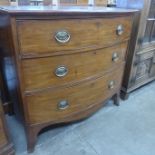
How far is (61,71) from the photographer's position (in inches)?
40.3

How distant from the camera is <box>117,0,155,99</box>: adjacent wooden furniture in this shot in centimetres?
144

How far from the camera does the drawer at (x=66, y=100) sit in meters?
1.04

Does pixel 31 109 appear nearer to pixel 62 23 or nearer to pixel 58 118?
pixel 58 118

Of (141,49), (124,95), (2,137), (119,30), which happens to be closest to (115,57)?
(119,30)

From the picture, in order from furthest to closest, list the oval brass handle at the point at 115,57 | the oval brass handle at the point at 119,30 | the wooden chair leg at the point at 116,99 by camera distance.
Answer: the wooden chair leg at the point at 116,99 < the oval brass handle at the point at 115,57 < the oval brass handle at the point at 119,30

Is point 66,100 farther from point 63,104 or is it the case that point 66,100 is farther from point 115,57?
point 115,57

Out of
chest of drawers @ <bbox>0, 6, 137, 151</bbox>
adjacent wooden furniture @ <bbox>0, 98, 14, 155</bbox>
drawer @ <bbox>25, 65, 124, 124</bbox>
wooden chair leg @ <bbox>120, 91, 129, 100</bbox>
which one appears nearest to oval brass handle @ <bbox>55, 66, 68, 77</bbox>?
chest of drawers @ <bbox>0, 6, 137, 151</bbox>

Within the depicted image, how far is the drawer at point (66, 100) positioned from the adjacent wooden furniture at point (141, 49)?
0.31m

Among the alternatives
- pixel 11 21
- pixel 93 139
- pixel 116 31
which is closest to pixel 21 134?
pixel 93 139

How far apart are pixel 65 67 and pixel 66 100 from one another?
0.24m

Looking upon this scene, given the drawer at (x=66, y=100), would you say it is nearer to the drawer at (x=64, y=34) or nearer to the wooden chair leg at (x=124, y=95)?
the drawer at (x=64, y=34)

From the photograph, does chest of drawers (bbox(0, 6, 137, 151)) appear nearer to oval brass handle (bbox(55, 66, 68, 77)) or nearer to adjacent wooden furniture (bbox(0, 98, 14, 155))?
oval brass handle (bbox(55, 66, 68, 77))

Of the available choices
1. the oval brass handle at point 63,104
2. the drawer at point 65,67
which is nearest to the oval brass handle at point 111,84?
the drawer at point 65,67

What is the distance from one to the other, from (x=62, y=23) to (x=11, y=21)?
0.25 m
